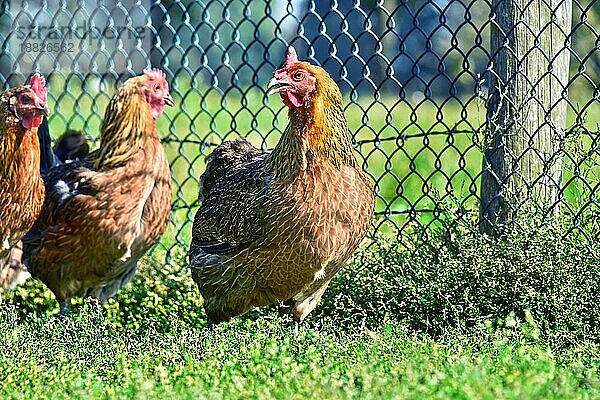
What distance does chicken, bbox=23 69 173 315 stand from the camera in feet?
16.0

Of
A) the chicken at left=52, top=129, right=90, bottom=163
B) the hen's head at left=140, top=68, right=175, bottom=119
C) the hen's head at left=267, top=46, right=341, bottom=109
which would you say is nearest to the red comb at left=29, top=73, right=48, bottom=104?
the hen's head at left=140, top=68, right=175, bottom=119

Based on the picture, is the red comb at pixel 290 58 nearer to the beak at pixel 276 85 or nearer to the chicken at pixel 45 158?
the beak at pixel 276 85

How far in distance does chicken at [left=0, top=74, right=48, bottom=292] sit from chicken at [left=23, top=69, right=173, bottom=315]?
0.19 meters

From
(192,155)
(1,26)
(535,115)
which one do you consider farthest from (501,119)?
(1,26)

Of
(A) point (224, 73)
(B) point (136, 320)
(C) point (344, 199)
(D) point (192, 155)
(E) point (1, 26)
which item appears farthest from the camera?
(A) point (224, 73)

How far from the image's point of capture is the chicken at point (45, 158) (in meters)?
5.38

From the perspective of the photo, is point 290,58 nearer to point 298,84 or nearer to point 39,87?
point 298,84

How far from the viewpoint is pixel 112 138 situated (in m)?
5.05

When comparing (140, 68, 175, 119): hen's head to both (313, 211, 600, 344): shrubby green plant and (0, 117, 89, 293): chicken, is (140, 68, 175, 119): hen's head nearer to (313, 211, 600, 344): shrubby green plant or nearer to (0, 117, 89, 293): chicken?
(0, 117, 89, 293): chicken

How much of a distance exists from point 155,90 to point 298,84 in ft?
4.10

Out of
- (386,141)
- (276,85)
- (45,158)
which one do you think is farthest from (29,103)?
(386,141)

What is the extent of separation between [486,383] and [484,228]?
212cm

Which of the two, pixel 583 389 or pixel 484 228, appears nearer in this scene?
pixel 583 389

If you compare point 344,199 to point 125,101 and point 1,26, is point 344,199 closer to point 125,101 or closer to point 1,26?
point 125,101
